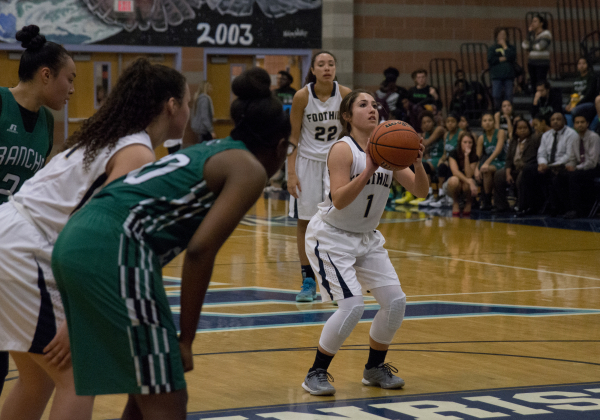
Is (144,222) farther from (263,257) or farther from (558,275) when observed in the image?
(263,257)

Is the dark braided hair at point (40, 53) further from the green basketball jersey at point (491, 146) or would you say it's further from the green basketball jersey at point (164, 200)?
the green basketball jersey at point (491, 146)

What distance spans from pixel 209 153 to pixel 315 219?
2.28m

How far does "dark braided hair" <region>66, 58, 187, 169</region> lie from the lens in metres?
2.82

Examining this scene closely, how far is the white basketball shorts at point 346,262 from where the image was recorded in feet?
14.8

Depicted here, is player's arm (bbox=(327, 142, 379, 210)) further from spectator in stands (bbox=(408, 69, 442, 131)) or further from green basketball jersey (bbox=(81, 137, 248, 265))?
spectator in stands (bbox=(408, 69, 442, 131))

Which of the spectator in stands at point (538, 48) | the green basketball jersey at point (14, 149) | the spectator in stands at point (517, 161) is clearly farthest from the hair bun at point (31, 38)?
the spectator in stands at point (538, 48)

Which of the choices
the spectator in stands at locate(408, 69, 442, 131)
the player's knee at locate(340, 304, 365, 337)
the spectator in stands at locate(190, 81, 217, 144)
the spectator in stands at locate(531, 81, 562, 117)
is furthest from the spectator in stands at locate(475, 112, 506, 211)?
the player's knee at locate(340, 304, 365, 337)

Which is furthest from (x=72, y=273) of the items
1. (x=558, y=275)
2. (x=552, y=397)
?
(x=558, y=275)

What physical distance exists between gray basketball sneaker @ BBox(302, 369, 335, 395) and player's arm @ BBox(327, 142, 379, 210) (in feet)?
2.63

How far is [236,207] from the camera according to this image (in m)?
2.48

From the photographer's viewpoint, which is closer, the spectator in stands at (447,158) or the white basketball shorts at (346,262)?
the white basketball shorts at (346,262)

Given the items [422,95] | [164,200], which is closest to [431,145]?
[422,95]

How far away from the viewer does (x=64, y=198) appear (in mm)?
2914

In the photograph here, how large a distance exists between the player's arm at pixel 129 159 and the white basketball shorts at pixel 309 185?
14.3 feet
